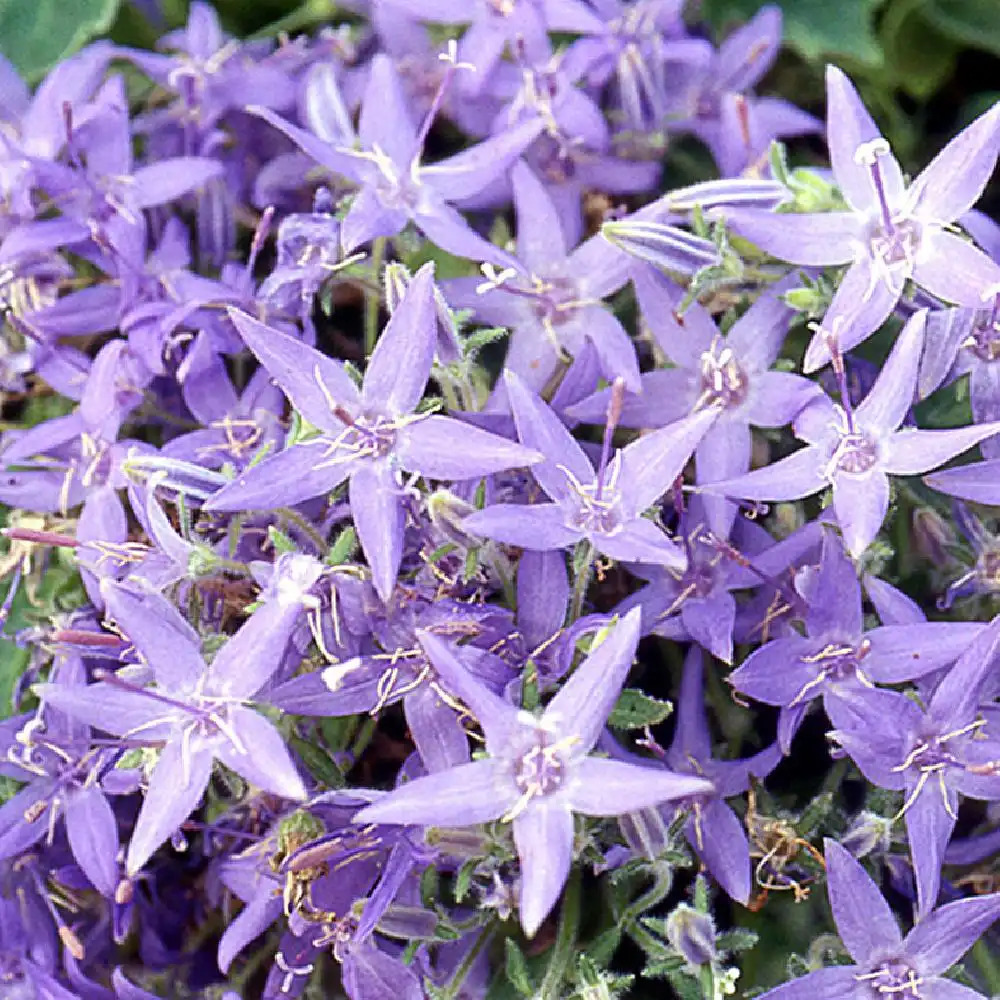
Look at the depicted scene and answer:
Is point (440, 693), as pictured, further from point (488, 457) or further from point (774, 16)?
point (774, 16)

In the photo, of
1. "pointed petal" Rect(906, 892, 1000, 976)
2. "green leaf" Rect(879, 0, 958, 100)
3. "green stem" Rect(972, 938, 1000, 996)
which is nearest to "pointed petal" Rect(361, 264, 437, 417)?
"pointed petal" Rect(906, 892, 1000, 976)

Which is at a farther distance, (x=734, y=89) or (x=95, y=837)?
(x=734, y=89)

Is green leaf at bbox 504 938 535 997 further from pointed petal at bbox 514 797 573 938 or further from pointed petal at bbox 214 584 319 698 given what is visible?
pointed petal at bbox 214 584 319 698

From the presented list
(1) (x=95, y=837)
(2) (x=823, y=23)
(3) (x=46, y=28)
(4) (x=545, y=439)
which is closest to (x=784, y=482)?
(4) (x=545, y=439)

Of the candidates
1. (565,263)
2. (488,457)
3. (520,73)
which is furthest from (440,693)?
(520,73)

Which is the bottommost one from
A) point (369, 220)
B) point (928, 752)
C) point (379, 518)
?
point (928, 752)

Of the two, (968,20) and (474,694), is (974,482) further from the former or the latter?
(968,20)
